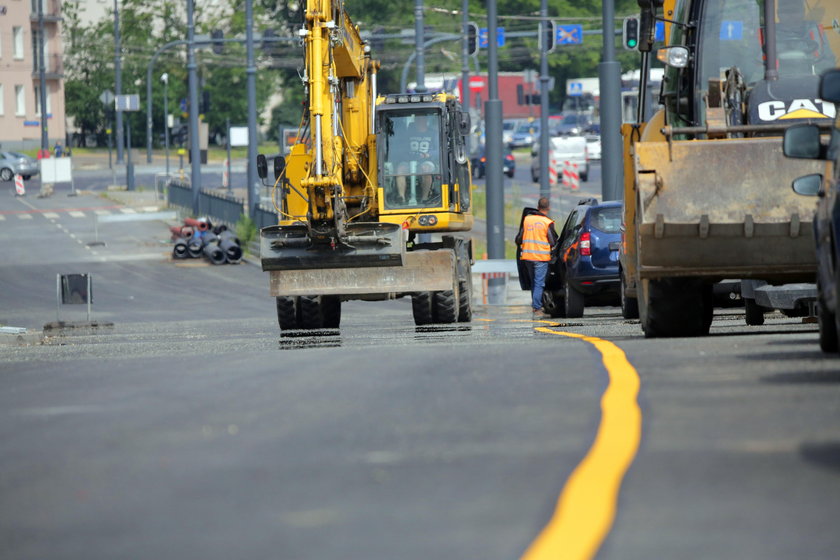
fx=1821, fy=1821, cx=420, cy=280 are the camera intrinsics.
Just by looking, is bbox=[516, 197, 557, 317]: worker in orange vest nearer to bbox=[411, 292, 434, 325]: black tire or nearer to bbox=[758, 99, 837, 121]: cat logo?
bbox=[411, 292, 434, 325]: black tire

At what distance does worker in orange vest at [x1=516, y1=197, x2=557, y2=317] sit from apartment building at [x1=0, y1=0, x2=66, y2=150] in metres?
84.9

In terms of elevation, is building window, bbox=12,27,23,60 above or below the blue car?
above

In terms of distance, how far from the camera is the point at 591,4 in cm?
13038

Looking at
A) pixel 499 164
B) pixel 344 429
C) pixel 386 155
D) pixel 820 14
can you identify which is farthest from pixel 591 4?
pixel 344 429

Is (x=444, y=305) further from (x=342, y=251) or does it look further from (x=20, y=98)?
(x=20, y=98)

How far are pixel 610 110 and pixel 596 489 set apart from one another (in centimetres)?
2446

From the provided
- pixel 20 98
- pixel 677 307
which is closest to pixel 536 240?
pixel 677 307

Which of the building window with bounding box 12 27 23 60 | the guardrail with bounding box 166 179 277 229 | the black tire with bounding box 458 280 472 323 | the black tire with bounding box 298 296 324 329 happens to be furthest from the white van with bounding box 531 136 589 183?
Result: the black tire with bounding box 298 296 324 329

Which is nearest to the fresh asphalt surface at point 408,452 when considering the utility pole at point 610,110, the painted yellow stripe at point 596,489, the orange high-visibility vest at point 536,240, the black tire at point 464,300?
the painted yellow stripe at point 596,489

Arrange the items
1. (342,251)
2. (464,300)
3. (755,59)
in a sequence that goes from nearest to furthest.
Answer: (755,59), (342,251), (464,300)

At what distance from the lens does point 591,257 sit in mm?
23625

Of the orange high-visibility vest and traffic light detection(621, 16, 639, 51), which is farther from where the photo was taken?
the orange high-visibility vest

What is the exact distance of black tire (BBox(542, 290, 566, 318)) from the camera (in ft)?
84.4

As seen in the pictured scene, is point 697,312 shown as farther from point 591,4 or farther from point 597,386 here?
point 591,4
